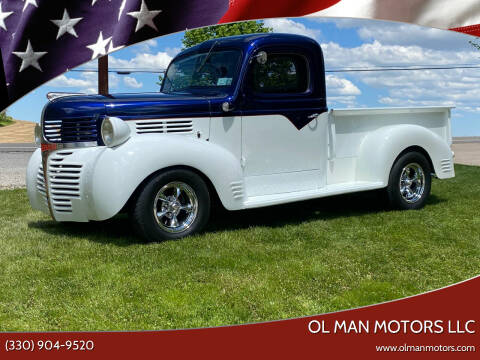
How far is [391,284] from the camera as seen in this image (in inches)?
169

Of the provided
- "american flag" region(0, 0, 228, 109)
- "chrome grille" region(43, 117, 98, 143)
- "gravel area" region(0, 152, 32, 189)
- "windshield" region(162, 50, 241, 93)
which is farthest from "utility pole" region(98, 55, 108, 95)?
"american flag" region(0, 0, 228, 109)

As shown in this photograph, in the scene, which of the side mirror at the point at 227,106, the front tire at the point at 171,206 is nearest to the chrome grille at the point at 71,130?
the front tire at the point at 171,206

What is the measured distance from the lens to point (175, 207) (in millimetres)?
5637

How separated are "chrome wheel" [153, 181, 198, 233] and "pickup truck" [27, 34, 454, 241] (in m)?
0.01

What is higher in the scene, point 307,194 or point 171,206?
point 171,206

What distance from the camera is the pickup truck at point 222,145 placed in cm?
538

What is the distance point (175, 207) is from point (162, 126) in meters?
0.82

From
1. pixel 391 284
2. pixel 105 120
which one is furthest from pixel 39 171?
pixel 391 284

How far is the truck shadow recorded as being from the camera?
239 inches

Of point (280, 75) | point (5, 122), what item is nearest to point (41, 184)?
point (280, 75)

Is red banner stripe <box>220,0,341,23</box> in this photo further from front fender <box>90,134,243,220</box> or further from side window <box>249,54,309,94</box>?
side window <box>249,54,309,94</box>

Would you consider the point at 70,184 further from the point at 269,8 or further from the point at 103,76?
the point at 269,8

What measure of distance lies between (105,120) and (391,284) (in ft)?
9.62

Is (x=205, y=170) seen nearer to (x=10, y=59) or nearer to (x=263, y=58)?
(x=263, y=58)
